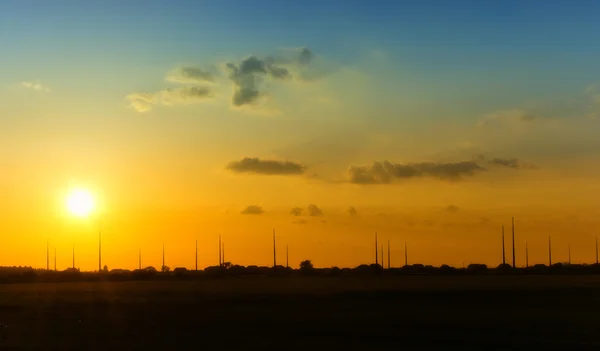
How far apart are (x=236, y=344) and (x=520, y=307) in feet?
99.8

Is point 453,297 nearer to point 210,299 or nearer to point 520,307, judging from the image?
point 520,307

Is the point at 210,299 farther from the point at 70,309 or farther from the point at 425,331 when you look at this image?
the point at 425,331

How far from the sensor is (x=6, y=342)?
47375 mm

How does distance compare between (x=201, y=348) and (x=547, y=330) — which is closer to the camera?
(x=201, y=348)

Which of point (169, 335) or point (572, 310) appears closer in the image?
point (169, 335)

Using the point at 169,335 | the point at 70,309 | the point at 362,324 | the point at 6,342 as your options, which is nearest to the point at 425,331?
the point at 362,324

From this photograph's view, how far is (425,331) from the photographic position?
4969 centimetres

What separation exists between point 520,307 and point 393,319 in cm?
1447

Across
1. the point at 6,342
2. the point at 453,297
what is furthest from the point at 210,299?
the point at 6,342

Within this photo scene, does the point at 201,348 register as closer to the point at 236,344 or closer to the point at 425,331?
the point at 236,344

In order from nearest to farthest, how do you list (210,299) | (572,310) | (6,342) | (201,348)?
1. (201,348)
2. (6,342)
3. (572,310)
4. (210,299)

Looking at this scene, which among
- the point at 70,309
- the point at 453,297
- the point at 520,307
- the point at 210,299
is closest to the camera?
the point at 520,307

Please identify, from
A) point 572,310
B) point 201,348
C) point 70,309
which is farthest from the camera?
point 70,309

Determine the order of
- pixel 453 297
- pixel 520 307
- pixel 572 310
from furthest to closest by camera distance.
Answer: pixel 453 297
pixel 520 307
pixel 572 310
